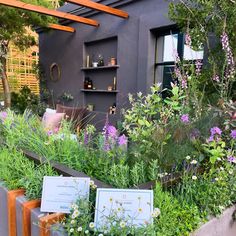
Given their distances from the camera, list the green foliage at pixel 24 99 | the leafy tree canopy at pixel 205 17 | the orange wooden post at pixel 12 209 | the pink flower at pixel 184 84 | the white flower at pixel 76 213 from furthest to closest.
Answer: the green foliage at pixel 24 99 < the leafy tree canopy at pixel 205 17 < the pink flower at pixel 184 84 < the orange wooden post at pixel 12 209 < the white flower at pixel 76 213

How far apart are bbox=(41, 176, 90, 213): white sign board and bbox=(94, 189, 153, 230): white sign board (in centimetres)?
10

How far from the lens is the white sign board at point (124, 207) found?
894 mm

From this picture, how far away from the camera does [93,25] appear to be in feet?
18.0

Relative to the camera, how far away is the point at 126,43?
4.93 meters

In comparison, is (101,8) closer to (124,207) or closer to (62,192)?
(62,192)

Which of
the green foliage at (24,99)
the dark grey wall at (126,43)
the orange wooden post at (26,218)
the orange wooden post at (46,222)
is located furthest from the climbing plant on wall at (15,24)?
the orange wooden post at (46,222)

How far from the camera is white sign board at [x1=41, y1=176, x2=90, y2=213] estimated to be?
104 cm

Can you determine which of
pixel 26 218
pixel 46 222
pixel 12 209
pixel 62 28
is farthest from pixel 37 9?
pixel 46 222

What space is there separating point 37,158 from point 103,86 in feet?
14.6

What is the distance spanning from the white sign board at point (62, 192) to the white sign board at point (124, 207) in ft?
0.34

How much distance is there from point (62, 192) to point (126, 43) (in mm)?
4282

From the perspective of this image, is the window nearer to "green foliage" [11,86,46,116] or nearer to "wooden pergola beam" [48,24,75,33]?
"wooden pergola beam" [48,24,75,33]

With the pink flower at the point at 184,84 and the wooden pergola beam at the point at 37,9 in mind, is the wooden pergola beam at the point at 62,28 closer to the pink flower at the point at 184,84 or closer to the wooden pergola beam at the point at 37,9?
the wooden pergola beam at the point at 37,9

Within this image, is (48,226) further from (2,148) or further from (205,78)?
(205,78)
